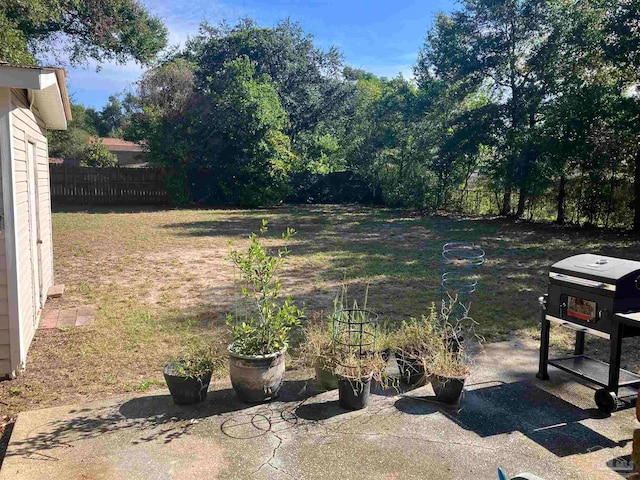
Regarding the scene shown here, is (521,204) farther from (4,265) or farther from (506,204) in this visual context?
(4,265)

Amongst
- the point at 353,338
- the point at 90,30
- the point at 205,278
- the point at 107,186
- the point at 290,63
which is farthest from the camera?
the point at 290,63

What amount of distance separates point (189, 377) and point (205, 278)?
401 cm

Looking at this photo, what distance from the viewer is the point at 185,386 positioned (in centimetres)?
288

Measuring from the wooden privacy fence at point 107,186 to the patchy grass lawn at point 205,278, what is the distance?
415 centimetres

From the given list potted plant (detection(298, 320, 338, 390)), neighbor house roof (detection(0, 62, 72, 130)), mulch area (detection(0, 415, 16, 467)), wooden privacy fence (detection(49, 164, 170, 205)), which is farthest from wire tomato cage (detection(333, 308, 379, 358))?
wooden privacy fence (detection(49, 164, 170, 205))

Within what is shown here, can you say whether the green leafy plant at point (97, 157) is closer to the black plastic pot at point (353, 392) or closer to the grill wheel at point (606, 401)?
the black plastic pot at point (353, 392)

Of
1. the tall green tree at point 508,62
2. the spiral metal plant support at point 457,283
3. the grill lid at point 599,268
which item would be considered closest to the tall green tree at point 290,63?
the tall green tree at point 508,62

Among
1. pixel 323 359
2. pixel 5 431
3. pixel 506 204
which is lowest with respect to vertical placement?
pixel 5 431

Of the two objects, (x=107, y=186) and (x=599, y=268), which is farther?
(x=107, y=186)

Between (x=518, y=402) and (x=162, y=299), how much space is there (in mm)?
4122

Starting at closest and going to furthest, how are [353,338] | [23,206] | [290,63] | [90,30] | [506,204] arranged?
[353,338] → [23,206] → [506,204] → [90,30] → [290,63]

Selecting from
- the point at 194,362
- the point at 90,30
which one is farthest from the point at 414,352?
the point at 90,30

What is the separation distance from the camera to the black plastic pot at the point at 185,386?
2.88 meters

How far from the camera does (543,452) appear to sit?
2.43 meters
